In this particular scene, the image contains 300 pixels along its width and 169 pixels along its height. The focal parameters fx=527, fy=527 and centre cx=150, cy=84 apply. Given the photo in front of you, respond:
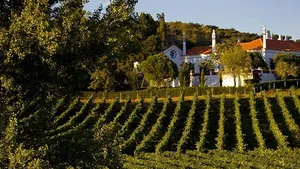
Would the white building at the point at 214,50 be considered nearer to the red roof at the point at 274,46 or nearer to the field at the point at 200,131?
the red roof at the point at 274,46

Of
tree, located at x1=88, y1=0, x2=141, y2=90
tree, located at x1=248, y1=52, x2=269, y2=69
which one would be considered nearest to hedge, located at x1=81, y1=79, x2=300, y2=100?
tree, located at x1=248, y1=52, x2=269, y2=69

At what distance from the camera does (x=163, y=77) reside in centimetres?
4941

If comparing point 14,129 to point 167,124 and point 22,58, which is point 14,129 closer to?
point 22,58

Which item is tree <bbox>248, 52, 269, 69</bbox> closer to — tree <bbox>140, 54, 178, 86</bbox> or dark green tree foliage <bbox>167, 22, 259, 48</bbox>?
tree <bbox>140, 54, 178, 86</bbox>

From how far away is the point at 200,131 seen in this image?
28859 millimetres

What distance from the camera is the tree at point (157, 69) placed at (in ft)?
160

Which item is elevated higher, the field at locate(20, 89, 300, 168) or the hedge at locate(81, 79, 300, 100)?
the hedge at locate(81, 79, 300, 100)

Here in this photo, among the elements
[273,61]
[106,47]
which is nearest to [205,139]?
[106,47]

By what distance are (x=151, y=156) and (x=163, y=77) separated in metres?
26.1

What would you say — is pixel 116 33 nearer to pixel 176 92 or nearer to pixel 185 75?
pixel 176 92

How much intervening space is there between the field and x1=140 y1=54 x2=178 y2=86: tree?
8.97 m

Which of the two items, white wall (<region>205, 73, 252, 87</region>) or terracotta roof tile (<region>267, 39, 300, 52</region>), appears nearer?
white wall (<region>205, 73, 252, 87</region>)

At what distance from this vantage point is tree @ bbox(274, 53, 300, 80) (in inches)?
1959

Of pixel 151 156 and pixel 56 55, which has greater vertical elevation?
pixel 56 55
